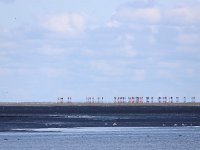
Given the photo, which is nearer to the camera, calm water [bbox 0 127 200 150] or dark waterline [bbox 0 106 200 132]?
calm water [bbox 0 127 200 150]

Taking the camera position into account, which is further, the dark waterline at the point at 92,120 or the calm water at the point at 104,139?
the dark waterline at the point at 92,120

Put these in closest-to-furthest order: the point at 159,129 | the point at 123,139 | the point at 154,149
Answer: the point at 154,149 < the point at 123,139 < the point at 159,129

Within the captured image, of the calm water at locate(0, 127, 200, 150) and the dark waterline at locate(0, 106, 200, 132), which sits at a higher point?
the dark waterline at locate(0, 106, 200, 132)

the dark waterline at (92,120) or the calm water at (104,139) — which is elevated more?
the dark waterline at (92,120)

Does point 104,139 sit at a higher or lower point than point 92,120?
lower

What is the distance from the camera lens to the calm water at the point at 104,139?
7106 centimetres

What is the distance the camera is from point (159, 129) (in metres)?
91.4

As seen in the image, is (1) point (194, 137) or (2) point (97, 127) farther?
(2) point (97, 127)

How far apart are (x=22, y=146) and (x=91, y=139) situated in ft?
26.4

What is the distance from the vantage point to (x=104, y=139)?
77.4m

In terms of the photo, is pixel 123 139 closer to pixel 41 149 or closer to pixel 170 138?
pixel 170 138

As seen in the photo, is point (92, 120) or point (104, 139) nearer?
point (104, 139)

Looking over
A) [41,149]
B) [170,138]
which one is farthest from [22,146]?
[170,138]

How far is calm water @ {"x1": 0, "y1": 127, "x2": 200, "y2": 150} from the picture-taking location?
71062 millimetres
